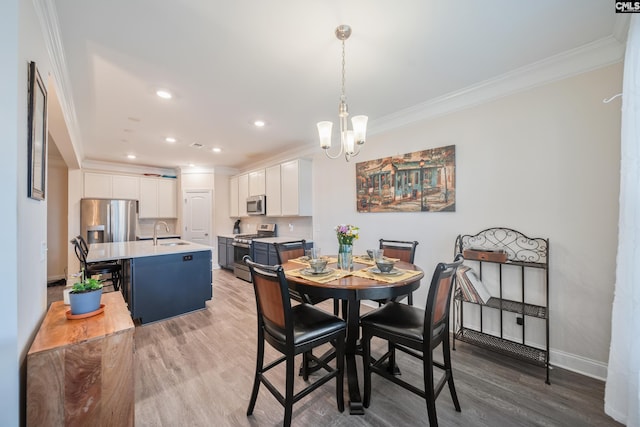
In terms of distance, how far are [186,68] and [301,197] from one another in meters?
→ 2.58

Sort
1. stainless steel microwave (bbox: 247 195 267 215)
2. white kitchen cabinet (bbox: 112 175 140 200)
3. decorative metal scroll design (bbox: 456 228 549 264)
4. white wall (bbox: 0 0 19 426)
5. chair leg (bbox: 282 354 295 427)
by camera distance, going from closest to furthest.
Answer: white wall (bbox: 0 0 19 426) < chair leg (bbox: 282 354 295 427) < decorative metal scroll design (bbox: 456 228 549 264) < stainless steel microwave (bbox: 247 195 267 215) < white kitchen cabinet (bbox: 112 175 140 200)

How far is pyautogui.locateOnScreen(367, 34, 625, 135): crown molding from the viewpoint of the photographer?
6.25 feet

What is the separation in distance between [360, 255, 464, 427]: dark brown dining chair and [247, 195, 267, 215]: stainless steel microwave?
3764 millimetres

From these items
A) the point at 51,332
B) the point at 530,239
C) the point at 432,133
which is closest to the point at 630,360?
the point at 530,239

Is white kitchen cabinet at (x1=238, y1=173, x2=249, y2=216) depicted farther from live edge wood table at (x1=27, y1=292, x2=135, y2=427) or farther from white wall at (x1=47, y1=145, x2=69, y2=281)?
→ live edge wood table at (x1=27, y1=292, x2=135, y2=427)

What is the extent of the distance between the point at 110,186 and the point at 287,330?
6.13 metres

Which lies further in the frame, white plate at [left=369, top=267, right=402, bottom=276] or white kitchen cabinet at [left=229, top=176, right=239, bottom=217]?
white kitchen cabinet at [left=229, top=176, right=239, bottom=217]

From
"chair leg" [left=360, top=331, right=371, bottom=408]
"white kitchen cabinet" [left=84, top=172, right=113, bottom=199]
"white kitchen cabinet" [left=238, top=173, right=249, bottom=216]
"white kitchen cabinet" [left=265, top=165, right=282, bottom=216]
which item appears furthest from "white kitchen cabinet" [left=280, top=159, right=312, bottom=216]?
"white kitchen cabinet" [left=84, top=172, right=113, bottom=199]

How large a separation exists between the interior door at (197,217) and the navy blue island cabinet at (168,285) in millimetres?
2775

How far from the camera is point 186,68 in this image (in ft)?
7.09

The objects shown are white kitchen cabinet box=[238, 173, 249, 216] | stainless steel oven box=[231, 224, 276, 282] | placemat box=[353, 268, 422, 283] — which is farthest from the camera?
white kitchen cabinet box=[238, 173, 249, 216]

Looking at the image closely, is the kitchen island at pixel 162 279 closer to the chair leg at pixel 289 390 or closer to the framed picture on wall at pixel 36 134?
the framed picture on wall at pixel 36 134

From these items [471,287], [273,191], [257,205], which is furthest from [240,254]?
[471,287]

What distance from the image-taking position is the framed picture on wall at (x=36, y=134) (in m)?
1.19
